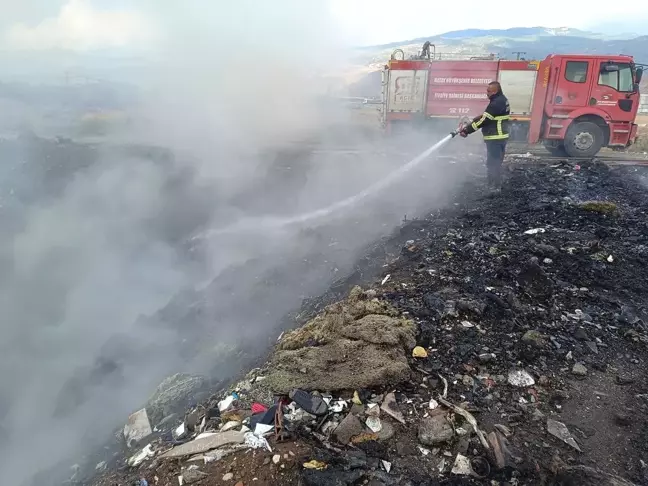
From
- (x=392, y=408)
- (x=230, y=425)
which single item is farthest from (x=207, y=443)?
(x=392, y=408)

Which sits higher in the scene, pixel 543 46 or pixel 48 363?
pixel 543 46

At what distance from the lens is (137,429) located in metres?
3.38

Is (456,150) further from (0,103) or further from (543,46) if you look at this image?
(543,46)

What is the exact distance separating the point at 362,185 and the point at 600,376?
6.05 meters

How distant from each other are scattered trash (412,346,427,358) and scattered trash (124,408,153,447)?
6.79 feet

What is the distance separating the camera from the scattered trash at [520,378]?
104 inches

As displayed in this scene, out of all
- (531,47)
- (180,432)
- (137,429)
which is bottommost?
(137,429)

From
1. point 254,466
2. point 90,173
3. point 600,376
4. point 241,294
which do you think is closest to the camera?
point 254,466

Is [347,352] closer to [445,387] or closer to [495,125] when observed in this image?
[445,387]

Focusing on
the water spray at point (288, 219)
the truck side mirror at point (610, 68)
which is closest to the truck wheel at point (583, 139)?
the truck side mirror at point (610, 68)

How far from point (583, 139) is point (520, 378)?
8614 mm

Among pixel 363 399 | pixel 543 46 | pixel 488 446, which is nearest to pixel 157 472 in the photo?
pixel 363 399

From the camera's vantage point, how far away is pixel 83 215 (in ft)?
29.9

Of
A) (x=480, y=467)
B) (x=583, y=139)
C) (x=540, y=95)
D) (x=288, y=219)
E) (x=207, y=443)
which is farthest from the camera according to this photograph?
(x=540, y=95)
